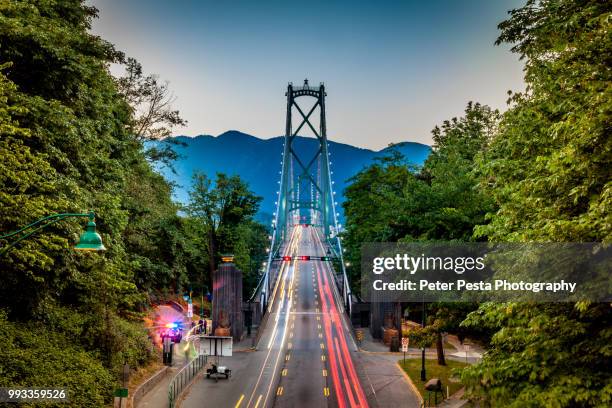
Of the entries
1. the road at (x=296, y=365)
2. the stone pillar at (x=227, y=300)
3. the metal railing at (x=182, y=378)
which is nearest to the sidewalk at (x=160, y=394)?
the metal railing at (x=182, y=378)

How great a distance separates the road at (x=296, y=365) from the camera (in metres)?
25.3

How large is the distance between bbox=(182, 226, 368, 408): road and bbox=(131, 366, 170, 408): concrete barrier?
2.01m

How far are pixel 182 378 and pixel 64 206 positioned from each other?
50.5 ft

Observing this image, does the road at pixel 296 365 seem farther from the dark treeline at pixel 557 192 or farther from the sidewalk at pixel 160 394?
the dark treeline at pixel 557 192

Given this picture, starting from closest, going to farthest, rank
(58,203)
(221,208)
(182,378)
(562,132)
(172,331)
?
1. (562,132)
2. (58,203)
3. (182,378)
4. (172,331)
5. (221,208)

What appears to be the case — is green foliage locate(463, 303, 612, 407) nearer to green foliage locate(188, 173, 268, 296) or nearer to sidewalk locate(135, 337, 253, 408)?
sidewalk locate(135, 337, 253, 408)

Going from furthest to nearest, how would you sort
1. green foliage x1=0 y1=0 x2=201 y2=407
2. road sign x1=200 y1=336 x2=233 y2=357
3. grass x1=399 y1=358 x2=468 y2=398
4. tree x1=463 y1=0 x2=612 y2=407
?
road sign x1=200 y1=336 x2=233 y2=357, grass x1=399 y1=358 x2=468 y2=398, green foliage x1=0 y1=0 x2=201 y2=407, tree x1=463 y1=0 x2=612 y2=407

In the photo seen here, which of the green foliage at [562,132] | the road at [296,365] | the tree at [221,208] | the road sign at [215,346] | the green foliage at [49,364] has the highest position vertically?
the tree at [221,208]

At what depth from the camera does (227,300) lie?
43188 millimetres

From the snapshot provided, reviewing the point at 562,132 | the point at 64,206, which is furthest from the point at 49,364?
the point at 562,132

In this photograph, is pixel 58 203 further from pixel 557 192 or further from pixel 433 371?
pixel 433 371

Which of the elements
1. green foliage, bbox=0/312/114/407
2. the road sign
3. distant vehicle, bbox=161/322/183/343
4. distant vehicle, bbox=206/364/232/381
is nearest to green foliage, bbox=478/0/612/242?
green foliage, bbox=0/312/114/407

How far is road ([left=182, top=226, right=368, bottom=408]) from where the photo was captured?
2533 centimetres

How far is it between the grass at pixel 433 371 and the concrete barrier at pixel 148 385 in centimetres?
1420
